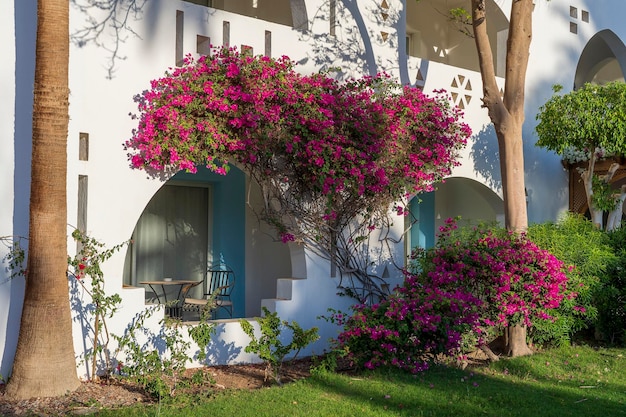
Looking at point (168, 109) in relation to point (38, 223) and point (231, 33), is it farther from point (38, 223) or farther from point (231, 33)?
point (38, 223)

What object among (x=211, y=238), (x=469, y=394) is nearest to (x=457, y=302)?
(x=469, y=394)

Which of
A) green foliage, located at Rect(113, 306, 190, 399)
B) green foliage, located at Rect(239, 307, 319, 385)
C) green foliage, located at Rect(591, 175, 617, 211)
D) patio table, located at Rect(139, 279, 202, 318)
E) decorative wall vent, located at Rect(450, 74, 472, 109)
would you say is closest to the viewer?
green foliage, located at Rect(113, 306, 190, 399)

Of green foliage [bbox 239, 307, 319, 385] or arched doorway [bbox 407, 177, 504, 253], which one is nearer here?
green foliage [bbox 239, 307, 319, 385]

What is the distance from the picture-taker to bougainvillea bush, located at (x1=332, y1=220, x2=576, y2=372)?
23.3 feet

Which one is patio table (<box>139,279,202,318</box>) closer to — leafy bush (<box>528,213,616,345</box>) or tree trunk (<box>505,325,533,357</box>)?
tree trunk (<box>505,325,533,357</box>)

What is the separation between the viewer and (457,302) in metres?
7.24

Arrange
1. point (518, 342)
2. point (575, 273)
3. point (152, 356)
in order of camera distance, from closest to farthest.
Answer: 1. point (152, 356)
2. point (518, 342)
3. point (575, 273)

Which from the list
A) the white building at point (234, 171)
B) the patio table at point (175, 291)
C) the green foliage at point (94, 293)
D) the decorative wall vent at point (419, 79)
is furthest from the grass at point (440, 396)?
the decorative wall vent at point (419, 79)

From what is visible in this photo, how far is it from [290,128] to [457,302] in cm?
274

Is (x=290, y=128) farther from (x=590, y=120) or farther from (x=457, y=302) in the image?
(x=590, y=120)

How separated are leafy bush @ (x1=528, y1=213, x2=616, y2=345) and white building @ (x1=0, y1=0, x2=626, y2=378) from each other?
2.01m

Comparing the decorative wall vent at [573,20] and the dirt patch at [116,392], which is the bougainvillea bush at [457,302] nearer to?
the dirt patch at [116,392]

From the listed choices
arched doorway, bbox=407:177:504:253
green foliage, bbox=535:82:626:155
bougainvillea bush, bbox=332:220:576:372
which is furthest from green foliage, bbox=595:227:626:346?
arched doorway, bbox=407:177:504:253

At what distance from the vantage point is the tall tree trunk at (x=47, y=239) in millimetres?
6102
